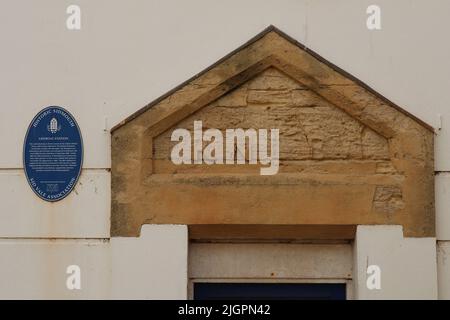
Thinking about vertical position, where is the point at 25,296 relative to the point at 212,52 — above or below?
below

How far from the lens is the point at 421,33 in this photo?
6770 millimetres

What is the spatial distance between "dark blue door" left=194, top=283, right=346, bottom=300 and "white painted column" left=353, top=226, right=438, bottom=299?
0.32 metres

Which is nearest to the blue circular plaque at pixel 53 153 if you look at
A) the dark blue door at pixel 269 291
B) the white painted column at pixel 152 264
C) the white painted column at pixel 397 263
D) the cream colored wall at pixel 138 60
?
the cream colored wall at pixel 138 60

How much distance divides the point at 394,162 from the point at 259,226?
1.05m

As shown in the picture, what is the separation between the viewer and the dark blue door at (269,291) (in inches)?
270

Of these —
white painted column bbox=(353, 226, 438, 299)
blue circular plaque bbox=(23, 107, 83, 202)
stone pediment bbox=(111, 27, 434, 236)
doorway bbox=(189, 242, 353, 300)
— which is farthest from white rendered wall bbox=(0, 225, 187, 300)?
white painted column bbox=(353, 226, 438, 299)

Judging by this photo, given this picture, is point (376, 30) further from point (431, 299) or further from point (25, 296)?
point (25, 296)

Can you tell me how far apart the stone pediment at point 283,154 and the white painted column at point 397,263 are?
0.09m

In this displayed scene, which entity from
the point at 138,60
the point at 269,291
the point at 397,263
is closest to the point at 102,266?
the point at 269,291

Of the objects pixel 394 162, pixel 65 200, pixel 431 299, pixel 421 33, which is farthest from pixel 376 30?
pixel 65 200

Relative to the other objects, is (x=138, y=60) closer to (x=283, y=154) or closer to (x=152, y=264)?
(x=283, y=154)

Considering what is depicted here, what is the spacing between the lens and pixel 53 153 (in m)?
6.84

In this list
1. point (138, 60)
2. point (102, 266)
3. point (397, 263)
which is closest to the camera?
point (397, 263)

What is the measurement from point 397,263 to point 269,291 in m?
0.95
